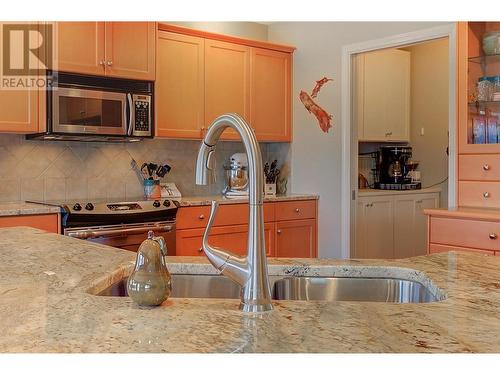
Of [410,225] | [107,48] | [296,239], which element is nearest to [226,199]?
[296,239]

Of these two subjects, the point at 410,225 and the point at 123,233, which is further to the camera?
the point at 410,225

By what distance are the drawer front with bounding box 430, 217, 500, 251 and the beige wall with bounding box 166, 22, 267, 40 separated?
8.59ft

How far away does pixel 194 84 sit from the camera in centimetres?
457

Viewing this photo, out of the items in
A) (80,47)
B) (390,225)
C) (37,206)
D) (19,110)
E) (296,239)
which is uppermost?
(80,47)

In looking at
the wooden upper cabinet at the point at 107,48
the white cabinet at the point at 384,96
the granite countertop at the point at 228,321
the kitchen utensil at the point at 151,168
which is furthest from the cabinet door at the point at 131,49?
the granite countertop at the point at 228,321

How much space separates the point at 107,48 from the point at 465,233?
2.66 m

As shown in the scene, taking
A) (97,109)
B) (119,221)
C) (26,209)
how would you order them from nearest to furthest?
(26,209), (119,221), (97,109)

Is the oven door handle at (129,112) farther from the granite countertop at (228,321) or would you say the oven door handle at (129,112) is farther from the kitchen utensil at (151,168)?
the granite countertop at (228,321)

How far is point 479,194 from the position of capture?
12.1 ft

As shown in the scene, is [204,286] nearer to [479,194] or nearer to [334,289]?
[334,289]

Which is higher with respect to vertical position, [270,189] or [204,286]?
[270,189]
